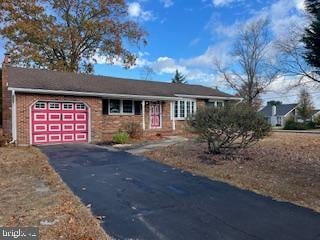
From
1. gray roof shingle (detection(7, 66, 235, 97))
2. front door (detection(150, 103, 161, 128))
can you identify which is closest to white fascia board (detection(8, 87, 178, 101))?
gray roof shingle (detection(7, 66, 235, 97))

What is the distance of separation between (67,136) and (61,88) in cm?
253

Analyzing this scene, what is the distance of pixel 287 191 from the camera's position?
23.8 ft

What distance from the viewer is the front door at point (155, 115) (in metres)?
22.5

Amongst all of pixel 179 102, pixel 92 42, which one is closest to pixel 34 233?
pixel 179 102

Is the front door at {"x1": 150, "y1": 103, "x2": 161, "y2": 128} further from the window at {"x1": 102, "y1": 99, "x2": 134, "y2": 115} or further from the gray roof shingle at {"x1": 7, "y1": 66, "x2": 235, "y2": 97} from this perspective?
the window at {"x1": 102, "y1": 99, "x2": 134, "y2": 115}

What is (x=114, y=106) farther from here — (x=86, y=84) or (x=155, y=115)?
(x=155, y=115)

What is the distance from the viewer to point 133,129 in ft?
64.2

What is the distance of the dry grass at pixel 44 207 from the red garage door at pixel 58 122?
24.6 ft

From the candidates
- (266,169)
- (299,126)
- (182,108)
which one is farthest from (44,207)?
(299,126)

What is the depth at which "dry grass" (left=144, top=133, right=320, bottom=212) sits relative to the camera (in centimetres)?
725

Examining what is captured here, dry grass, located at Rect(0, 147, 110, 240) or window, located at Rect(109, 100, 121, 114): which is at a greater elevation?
window, located at Rect(109, 100, 121, 114)

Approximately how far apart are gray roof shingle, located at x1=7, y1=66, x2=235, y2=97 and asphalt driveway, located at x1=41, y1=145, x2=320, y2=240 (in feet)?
30.1

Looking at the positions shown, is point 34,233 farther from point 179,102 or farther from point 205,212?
point 179,102

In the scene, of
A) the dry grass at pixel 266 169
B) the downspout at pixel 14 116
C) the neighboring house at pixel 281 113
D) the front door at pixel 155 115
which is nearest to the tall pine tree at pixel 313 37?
the dry grass at pixel 266 169
